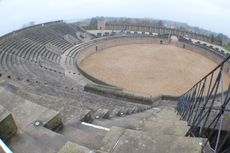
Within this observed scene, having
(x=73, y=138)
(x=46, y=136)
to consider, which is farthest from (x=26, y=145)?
(x=73, y=138)

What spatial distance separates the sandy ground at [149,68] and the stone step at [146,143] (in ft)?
48.7

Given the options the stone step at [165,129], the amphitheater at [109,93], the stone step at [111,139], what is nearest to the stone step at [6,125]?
the amphitheater at [109,93]

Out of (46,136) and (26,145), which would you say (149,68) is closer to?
(46,136)

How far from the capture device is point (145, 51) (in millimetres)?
→ 30609

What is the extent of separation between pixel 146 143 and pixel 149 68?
21.4m

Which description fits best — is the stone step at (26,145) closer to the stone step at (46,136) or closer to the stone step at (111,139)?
the stone step at (46,136)

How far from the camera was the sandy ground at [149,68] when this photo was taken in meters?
19.3

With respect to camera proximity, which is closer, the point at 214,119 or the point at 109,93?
the point at 214,119

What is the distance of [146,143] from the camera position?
2754 millimetres

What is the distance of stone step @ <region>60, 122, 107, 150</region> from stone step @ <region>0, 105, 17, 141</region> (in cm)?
97

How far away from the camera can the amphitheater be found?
112 inches

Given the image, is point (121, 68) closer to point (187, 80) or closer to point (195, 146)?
point (187, 80)

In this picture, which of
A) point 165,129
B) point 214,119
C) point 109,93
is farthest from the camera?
point 109,93

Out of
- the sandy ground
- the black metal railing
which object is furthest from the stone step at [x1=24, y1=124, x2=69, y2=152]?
the sandy ground
